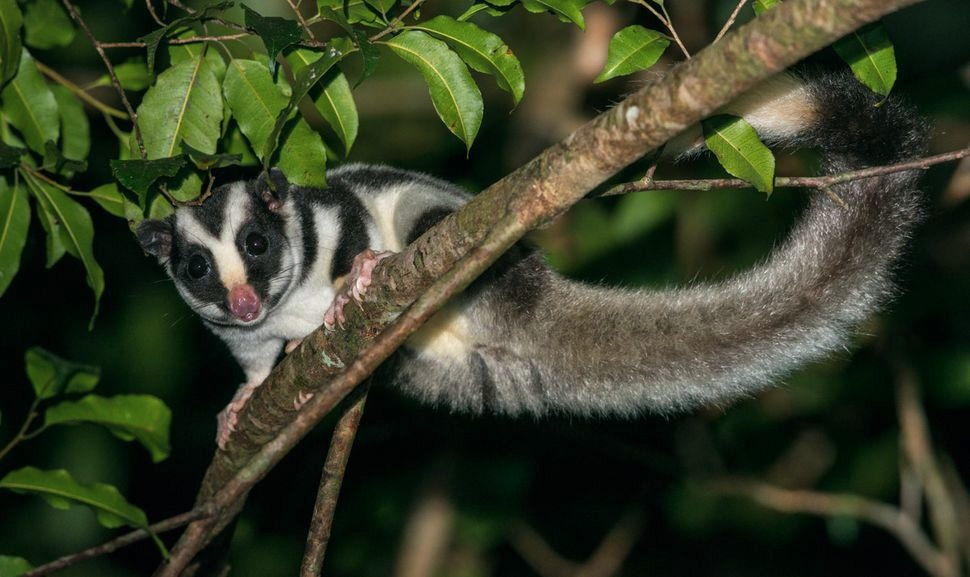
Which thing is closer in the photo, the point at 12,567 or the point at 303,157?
the point at 303,157

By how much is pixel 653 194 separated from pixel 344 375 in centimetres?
320

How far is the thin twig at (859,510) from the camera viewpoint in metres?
A: 4.91

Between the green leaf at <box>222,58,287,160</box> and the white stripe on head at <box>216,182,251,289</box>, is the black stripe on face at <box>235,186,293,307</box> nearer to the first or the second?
the white stripe on head at <box>216,182,251,289</box>

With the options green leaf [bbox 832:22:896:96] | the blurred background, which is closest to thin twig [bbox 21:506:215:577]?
green leaf [bbox 832:22:896:96]

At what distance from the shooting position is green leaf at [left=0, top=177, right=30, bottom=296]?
9.12 ft

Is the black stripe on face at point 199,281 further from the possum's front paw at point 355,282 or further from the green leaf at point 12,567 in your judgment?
the green leaf at point 12,567

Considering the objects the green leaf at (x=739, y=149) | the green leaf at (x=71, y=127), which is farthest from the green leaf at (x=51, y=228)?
the green leaf at (x=739, y=149)

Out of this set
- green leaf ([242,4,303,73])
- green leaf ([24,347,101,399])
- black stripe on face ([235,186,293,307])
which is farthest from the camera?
black stripe on face ([235,186,293,307])

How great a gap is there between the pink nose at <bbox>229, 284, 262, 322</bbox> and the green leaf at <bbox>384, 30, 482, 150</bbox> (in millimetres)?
1192

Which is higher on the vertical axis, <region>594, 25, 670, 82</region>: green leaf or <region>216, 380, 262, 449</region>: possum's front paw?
<region>594, 25, 670, 82</region>: green leaf

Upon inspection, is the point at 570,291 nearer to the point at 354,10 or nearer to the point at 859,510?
the point at 354,10

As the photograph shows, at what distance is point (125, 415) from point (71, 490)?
1.15ft

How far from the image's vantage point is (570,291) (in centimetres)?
334

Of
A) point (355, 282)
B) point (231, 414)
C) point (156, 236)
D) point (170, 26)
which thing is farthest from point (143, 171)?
point (231, 414)
